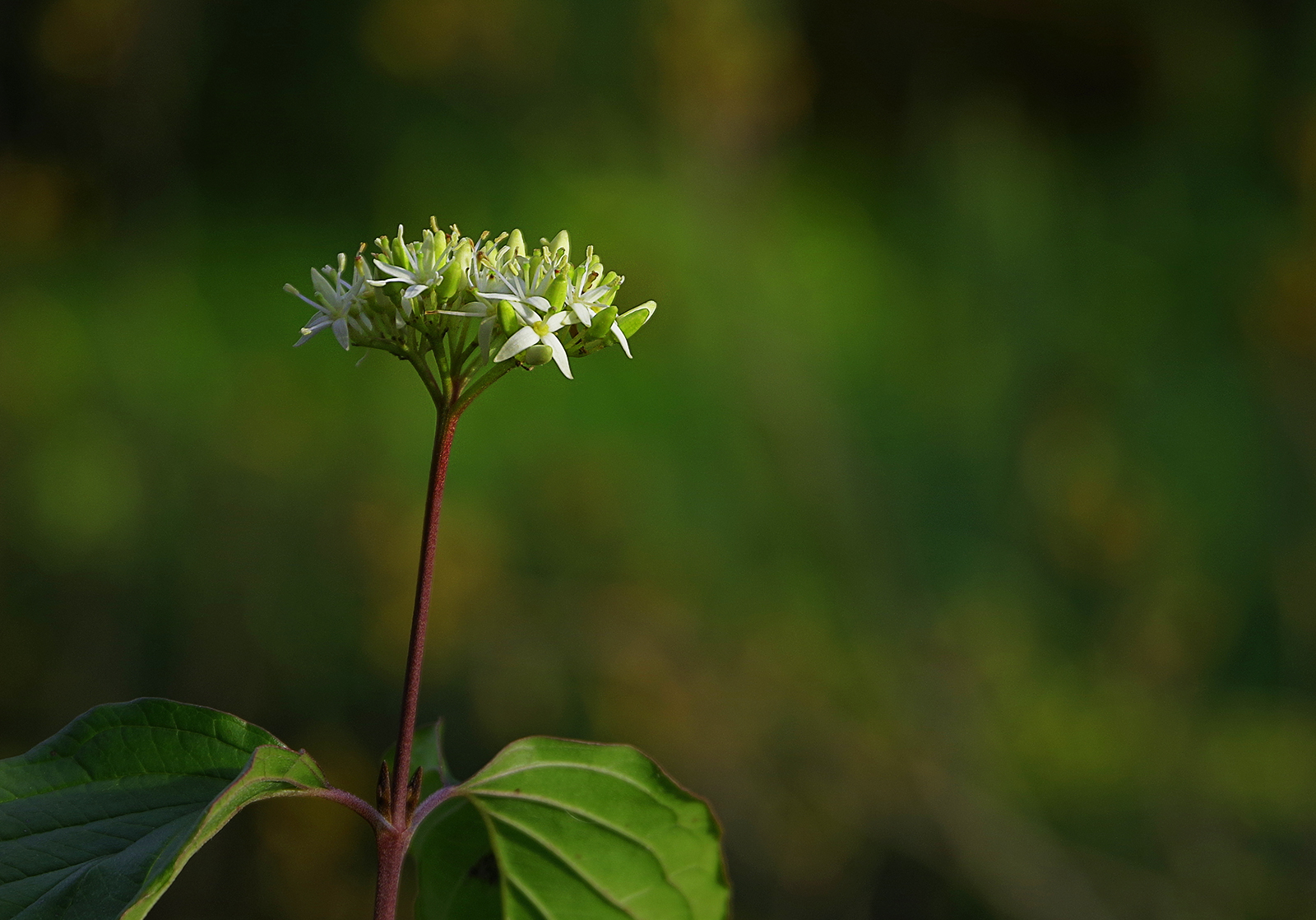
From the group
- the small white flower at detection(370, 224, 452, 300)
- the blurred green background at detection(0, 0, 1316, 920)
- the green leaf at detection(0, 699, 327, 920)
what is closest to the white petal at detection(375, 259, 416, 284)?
the small white flower at detection(370, 224, 452, 300)

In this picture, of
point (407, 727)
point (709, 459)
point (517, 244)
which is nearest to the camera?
point (407, 727)

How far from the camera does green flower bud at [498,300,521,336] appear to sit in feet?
1.30

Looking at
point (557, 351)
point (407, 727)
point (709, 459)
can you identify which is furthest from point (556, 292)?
point (709, 459)

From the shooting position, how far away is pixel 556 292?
1.36 feet

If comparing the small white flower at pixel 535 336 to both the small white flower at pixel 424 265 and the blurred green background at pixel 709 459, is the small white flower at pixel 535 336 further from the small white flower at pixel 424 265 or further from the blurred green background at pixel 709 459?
the blurred green background at pixel 709 459

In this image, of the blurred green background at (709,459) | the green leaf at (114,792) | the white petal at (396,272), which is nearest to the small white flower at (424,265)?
the white petal at (396,272)

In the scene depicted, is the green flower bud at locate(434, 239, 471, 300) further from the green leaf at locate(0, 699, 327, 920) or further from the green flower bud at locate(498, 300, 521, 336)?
the green leaf at locate(0, 699, 327, 920)

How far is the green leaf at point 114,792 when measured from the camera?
0.34 meters

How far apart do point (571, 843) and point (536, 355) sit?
198 millimetres

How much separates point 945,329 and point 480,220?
4.10ft

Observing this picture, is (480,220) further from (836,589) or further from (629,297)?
(836,589)

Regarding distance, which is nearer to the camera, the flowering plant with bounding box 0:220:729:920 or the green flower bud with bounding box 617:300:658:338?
the flowering plant with bounding box 0:220:729:920

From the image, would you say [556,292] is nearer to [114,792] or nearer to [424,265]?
[424,265]

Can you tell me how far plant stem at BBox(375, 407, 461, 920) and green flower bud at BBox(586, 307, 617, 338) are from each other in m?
0.10
